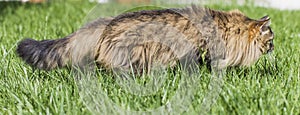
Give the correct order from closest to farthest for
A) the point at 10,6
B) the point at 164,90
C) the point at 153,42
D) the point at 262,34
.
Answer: the point at 164,90
the point at 153,42
the point at 262,34
the point at 10,6

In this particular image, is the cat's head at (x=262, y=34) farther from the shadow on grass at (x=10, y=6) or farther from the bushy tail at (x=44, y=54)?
the shadow on grass at (x=10, y=6)

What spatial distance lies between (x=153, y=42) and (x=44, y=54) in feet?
2.30

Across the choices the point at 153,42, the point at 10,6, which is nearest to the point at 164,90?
the point at 153,42

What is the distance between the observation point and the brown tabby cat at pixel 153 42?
11.7ft

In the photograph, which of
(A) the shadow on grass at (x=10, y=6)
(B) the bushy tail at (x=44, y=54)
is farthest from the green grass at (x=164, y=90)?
(A) the shadow on grass at (x=10, y=6)

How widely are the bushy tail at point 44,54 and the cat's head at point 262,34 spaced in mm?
1243

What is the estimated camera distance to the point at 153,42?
3586 mm

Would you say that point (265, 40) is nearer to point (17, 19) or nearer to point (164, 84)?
point (164, 84)

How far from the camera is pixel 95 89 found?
10.9 feet

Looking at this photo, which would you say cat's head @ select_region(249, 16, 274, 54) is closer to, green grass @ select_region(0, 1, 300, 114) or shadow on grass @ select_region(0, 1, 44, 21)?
green grass @ select_region(0, 1, 300, 114)

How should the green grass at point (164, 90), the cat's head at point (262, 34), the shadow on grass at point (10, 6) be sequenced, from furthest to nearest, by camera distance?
the shadow on grass at point (10, 6) → the cat's head at point (262, 34) → the green grass at point (164, 90)

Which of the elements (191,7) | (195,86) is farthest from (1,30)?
(195,86)

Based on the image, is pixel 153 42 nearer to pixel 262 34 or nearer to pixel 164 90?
pixel 164 90

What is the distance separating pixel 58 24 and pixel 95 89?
3.94 metres
